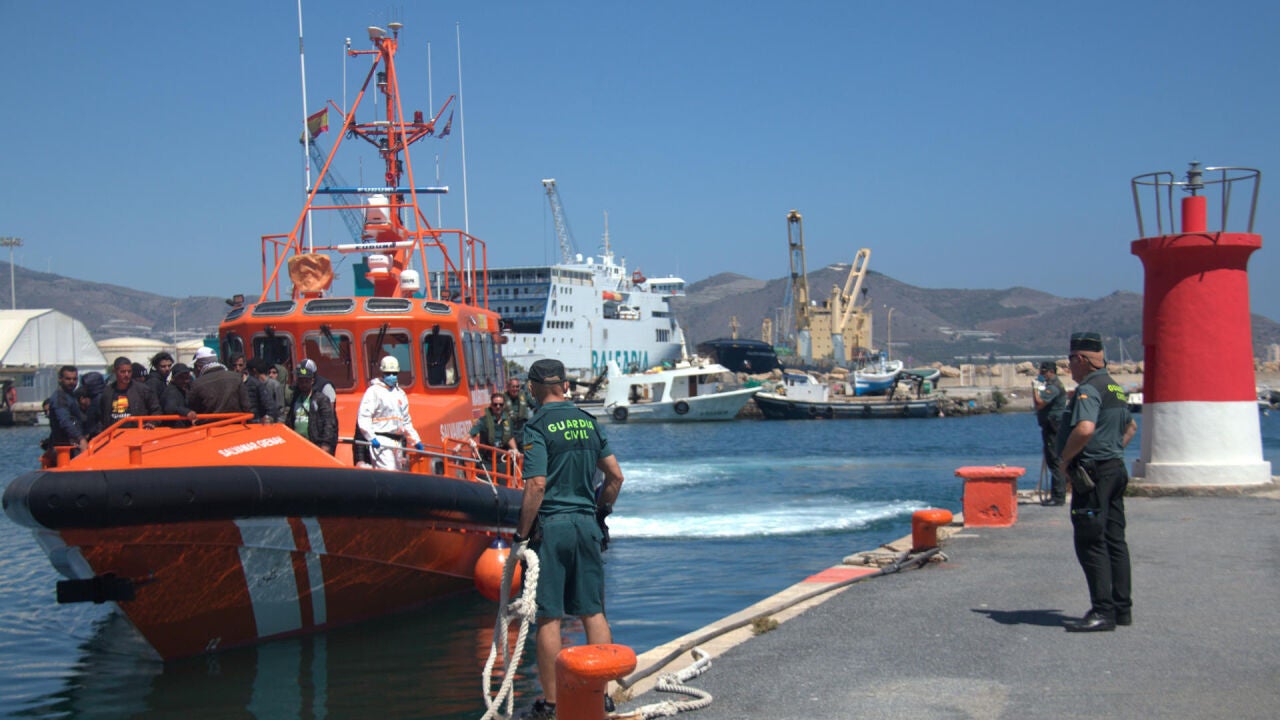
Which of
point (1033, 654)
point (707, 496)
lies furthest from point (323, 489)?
point (707, 496)

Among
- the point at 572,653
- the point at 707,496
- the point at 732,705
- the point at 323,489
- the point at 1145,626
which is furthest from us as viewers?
the point at 707,496

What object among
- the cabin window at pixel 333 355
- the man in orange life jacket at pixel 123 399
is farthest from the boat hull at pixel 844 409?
the man in orange life jacket at pixel 123 399

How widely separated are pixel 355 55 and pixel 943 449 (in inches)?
1164

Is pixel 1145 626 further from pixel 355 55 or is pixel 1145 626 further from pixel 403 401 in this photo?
pixel 355 55

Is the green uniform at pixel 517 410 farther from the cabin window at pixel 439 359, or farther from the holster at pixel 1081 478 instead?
the holster at pixel 1081 478

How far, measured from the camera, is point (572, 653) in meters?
4.45

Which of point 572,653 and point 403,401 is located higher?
point 403,401

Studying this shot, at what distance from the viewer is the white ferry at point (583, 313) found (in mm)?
79625

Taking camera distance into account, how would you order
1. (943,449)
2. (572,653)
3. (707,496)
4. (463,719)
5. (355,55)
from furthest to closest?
1. (943,449)
2. (707,496)
3. (355,55)
4. (463,719)
5. (572,653)

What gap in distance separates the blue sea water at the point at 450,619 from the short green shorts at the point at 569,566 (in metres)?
2.62

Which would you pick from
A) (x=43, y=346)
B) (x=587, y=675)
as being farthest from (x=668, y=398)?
(x=587, y=675)

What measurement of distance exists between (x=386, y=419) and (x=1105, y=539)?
18.7 ft

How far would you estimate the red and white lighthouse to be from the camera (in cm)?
1179

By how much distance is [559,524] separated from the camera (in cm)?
526
